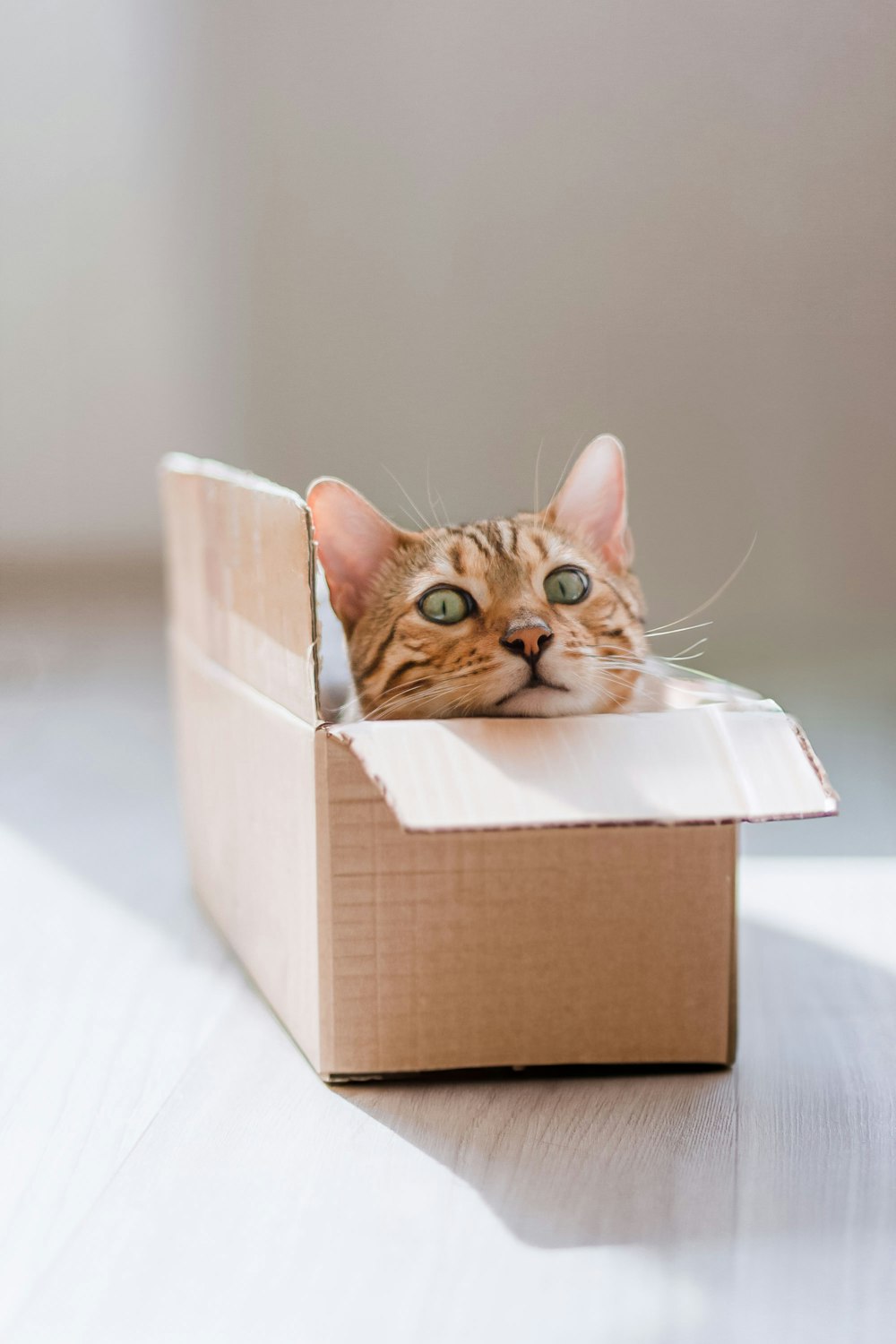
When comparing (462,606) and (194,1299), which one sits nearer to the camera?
(194,1299)

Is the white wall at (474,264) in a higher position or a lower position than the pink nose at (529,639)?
higher

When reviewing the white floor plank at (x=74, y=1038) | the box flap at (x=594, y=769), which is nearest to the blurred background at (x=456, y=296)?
the white floor plank at (x=74, y=1038)

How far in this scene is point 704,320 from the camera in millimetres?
2955

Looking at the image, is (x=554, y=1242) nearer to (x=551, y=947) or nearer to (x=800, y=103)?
(x=551, y=947)

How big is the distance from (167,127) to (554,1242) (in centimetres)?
351

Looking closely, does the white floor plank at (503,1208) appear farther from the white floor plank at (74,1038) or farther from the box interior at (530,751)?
the box interior at (530,751)

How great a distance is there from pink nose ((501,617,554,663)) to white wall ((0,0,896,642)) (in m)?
1.48

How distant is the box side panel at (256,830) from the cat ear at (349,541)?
12 cm

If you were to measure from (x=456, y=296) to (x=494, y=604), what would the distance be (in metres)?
2.38

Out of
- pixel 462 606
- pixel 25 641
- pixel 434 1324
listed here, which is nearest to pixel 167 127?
pixel 25 641

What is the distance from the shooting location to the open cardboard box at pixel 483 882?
82 cm

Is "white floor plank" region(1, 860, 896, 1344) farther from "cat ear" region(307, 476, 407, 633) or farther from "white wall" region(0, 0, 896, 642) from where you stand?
"white wall" region(0, 0, 896, 642)

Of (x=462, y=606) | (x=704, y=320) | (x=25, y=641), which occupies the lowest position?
(x=25, y=641)

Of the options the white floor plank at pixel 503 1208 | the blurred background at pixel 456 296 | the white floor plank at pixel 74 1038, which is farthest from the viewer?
the blurred background at pixel 456 296
